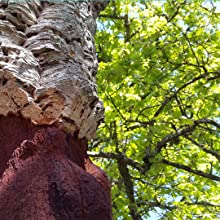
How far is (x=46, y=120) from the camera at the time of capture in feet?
4.44

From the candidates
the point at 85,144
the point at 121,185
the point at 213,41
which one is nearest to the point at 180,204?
the point at 121,185

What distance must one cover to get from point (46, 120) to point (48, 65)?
10.5 inches

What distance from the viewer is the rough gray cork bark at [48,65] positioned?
1.35 meters

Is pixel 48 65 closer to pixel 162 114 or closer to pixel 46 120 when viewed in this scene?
pixel 46 120

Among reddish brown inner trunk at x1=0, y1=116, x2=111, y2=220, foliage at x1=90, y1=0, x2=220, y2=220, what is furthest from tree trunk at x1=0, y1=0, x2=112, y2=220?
foliage at x1=90, y1=0, x2=220, y2=220

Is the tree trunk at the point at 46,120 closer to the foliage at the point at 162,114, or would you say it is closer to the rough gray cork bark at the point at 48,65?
the rough gray cork bark at the point at 48,65

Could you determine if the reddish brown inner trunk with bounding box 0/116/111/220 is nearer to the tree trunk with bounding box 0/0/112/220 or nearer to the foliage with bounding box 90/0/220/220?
the tree trunk with bounding box 0/0/112/220

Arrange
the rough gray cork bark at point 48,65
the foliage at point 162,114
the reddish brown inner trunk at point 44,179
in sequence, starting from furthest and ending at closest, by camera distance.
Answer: the foliage at point 162,114 → the rough gray cork bark at point 48,65 → the reddish brown inner trunk at point 44,179

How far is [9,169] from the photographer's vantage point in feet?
4.09

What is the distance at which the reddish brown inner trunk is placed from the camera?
1141 mm

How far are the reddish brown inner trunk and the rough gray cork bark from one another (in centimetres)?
6

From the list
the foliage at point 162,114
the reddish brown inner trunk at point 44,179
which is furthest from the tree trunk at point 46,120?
the foliage at point 162,114

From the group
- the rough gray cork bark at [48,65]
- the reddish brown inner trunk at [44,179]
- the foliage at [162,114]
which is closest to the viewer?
the reddish brown inner trunk at [44,179]

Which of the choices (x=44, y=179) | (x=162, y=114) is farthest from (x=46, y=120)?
(x=162, y=114)
